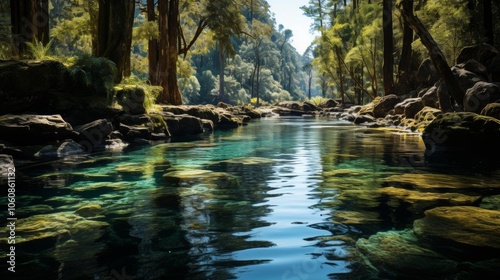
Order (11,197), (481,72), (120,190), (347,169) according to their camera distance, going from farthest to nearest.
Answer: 1. (481,72)
2. (347,169)
3. (120,190)
4. (11,197)

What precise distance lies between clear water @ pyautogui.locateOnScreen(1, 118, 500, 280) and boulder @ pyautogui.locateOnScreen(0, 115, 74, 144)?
119cm

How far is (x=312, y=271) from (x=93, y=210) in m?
2.79

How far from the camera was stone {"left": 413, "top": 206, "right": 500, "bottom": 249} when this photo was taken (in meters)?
3.39

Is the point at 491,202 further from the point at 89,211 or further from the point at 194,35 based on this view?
the point at 194,35

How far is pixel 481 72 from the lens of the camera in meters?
15.5

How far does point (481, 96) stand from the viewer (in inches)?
485

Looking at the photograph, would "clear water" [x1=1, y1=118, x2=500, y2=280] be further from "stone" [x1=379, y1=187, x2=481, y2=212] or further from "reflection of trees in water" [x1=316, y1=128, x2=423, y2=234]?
"stone" [x1=379, y1=187, x2=481, y2=212]

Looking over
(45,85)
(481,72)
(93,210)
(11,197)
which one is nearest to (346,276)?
(93,210)

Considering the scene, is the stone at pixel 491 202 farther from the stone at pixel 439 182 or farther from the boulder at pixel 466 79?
the boulder at pixel 466 79

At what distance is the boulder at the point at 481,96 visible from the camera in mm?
12086

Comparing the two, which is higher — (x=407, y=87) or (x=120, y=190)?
(x=407, y=87)

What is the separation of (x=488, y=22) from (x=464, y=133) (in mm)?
11644

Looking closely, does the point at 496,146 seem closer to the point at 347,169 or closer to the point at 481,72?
the point at 347,169

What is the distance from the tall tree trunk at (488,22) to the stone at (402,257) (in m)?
18.4
